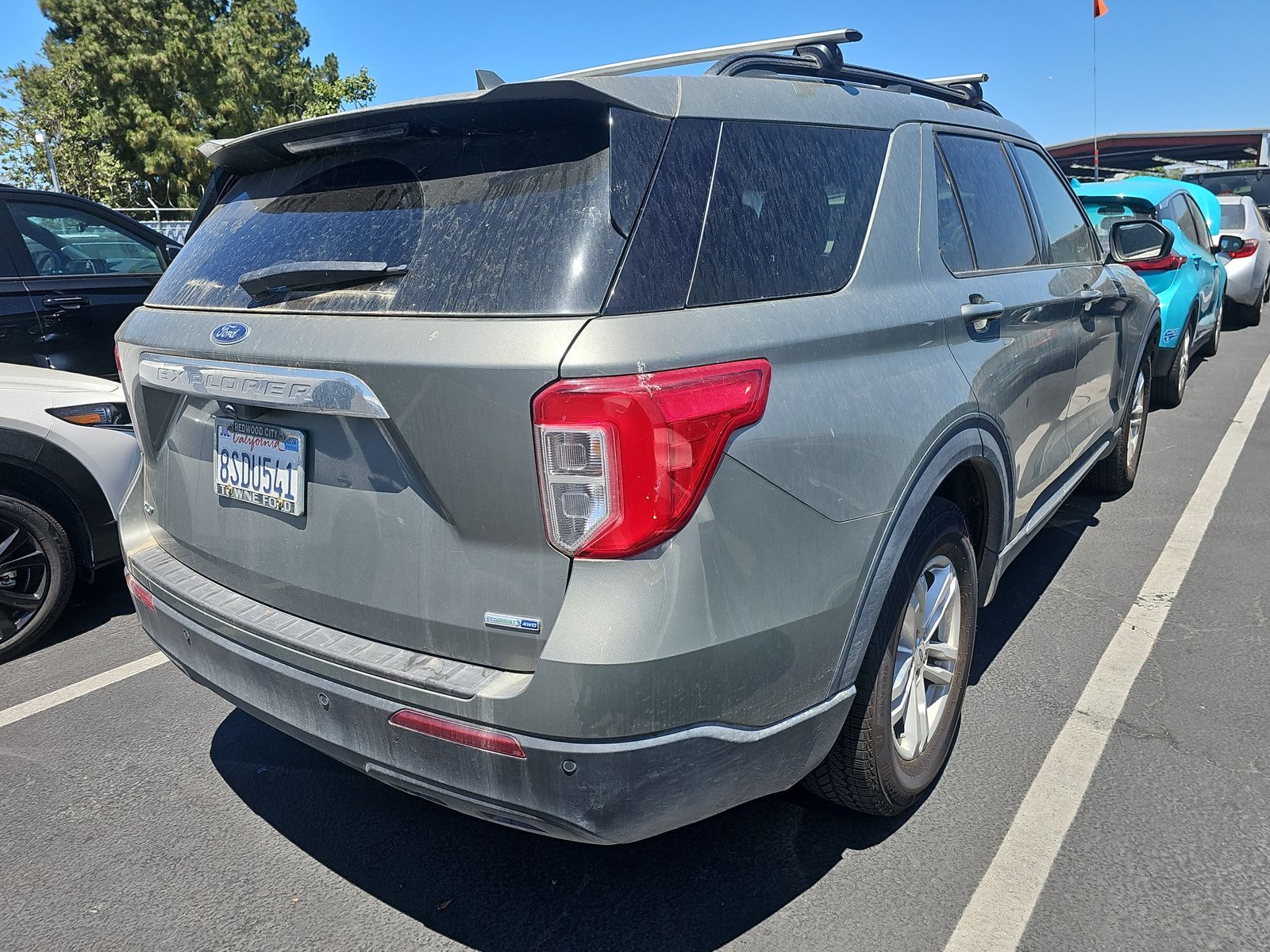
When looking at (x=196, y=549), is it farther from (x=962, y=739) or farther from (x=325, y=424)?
(x=962, y=739)

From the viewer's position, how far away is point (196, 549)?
242cm

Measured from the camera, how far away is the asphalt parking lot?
2232mm

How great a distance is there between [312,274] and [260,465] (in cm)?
44

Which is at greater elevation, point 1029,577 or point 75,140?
point 75,140

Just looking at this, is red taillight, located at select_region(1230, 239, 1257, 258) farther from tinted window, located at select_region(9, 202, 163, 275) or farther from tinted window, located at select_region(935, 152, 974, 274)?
tinted window, located at select_region(9, 202, 163, 275)

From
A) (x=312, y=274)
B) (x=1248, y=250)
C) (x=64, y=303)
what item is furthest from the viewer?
(x=1248, y=250)

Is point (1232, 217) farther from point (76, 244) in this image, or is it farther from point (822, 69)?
point (76, 244)

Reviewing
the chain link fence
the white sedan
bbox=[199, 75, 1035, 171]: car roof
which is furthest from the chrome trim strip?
the chain link fence

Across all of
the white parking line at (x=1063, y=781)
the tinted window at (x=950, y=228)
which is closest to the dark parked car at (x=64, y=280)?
the tinted window at (x=950, y=228)

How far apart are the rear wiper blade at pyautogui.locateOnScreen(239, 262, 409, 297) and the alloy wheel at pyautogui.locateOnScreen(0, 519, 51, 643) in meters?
2.29

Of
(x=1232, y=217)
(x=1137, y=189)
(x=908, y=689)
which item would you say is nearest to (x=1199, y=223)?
(x=1137, y=189)

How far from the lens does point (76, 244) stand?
16.3 feet

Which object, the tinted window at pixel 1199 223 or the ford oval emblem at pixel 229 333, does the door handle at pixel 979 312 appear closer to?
the ford oval emblem at pixel 229 333

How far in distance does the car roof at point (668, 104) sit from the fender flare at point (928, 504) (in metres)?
0.86
